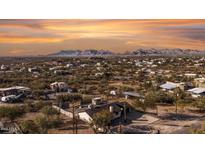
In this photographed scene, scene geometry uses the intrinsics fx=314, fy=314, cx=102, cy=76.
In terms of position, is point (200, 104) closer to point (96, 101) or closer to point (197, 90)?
point (197, 90)

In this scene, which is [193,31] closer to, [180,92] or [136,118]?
[180,92]

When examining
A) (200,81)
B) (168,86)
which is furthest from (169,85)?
(200,81)

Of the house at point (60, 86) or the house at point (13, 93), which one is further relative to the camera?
the house at point (60, 86)

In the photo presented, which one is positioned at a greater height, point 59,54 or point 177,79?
point 59,54

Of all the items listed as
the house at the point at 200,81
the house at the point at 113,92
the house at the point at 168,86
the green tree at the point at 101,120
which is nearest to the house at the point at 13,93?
the green tree at the point at 101,120

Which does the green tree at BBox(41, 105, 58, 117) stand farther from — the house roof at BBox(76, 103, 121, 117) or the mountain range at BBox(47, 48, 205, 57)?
the mountain range at BBox(47, 48, 205, 57)

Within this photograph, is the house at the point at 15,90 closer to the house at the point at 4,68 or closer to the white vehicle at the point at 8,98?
the white vehicle at the point at 8,98

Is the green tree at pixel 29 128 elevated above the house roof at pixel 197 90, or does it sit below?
below

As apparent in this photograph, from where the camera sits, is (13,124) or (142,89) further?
(142,89)

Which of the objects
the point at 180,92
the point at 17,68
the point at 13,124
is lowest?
the point at 13,124

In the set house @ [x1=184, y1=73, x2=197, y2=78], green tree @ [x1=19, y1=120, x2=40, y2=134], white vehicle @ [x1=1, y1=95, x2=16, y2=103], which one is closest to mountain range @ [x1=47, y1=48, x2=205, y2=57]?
house @ [x1=184, y1=73, x2=197, y2=78]

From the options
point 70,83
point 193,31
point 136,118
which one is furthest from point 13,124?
point 193,31
